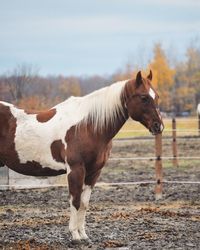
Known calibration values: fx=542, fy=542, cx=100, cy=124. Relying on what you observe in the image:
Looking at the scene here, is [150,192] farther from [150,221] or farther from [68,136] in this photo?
[68,136]

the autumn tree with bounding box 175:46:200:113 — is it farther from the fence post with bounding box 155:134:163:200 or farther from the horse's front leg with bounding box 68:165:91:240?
the horse's front leg with bounding box 68:165:91:240

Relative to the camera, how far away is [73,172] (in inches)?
Result: 215

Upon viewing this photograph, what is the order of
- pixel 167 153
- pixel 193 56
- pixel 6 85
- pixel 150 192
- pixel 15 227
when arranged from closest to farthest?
pixel 15 227 < pixel 150 192 < pixel 6 85 < pixel 167 153 < pixel 193 56

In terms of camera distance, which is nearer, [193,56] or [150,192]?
[150,192]

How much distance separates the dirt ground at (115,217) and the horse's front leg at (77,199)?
0.51 ft

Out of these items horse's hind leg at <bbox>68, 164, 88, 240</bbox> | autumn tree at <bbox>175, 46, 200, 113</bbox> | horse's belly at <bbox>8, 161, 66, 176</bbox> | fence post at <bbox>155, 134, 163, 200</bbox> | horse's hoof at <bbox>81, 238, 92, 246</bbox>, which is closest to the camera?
horse's hind leg at <bbox>68, 164, 88, 240</bbox>

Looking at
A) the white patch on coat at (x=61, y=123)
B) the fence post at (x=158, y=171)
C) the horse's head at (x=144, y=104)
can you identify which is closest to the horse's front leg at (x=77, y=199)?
the white patch on coat at (x=61, y=123)

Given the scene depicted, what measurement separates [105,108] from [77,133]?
1.31ft

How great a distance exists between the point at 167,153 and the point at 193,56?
59.1 meters

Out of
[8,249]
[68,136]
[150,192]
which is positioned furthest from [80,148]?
[150,192]

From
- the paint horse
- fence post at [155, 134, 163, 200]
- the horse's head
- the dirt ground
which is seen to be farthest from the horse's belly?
fence post at [155, 134, 163, 200]

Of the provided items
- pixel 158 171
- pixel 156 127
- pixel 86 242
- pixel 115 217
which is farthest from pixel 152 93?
pixel 158 171

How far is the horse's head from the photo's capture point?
5520 mm

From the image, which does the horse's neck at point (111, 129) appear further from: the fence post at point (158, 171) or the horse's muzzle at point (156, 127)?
the fence post at point (158, 171)
